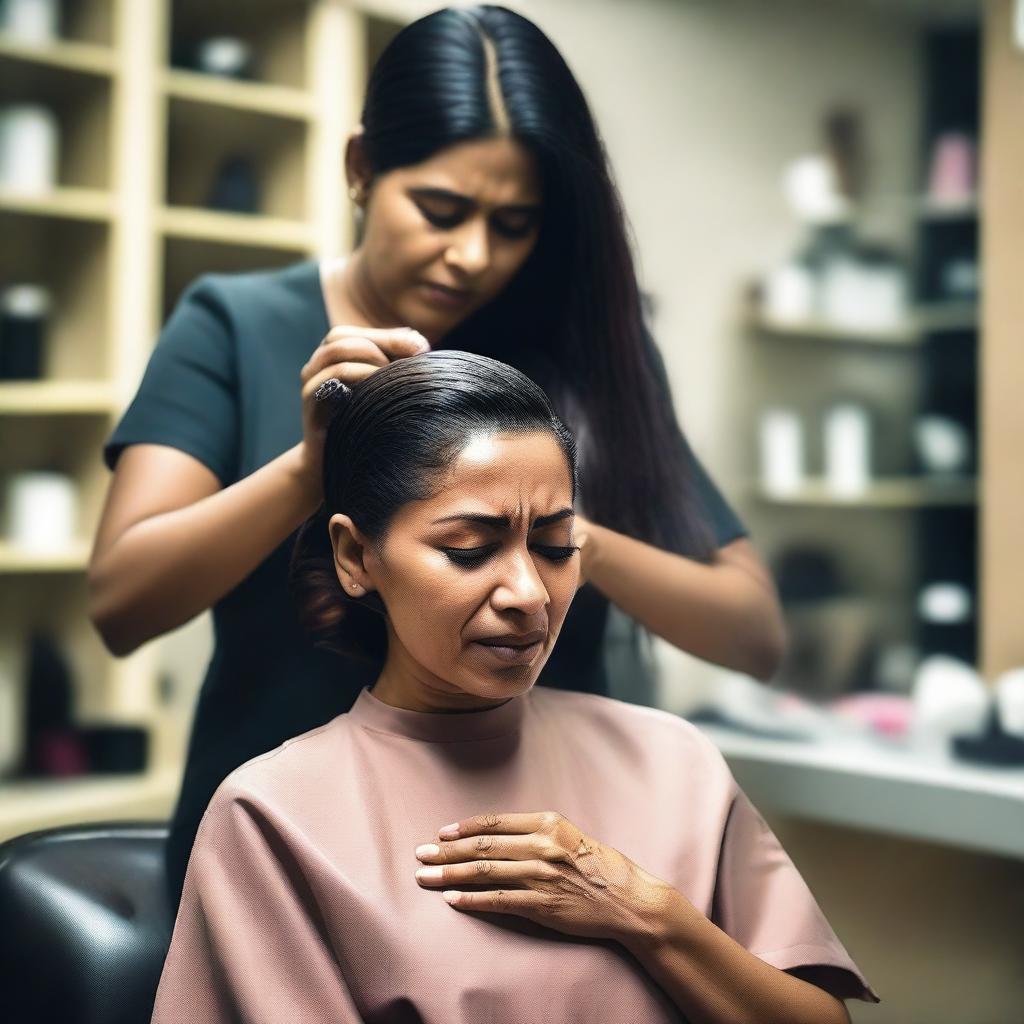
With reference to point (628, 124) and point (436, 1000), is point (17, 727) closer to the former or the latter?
point (628, 124)

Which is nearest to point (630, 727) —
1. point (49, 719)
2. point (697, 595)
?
point (697, 595)

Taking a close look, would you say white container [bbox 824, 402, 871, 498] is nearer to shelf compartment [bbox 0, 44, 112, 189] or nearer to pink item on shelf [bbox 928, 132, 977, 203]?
pink item on shelf [bbox 928, 132, 977, 203]

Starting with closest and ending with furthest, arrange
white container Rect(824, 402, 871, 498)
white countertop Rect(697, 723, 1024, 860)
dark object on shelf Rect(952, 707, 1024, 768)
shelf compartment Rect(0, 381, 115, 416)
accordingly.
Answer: white countertop Rect(697, 723, 1024, 860)
dark object on shelf Rect(952, 707, 1024, 768)
shelf compartment Rect(0, 381, 115, 416)
white container Rect(824, 402, 871, 498)

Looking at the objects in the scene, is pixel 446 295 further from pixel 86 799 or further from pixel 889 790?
pixel 86 799

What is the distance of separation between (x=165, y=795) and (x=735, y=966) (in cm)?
160

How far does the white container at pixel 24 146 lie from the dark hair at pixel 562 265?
1456 mm

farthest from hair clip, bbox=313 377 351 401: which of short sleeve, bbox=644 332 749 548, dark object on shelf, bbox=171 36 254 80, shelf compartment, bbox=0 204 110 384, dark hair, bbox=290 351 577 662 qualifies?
dark object on shelf, bbox=171 36 254 80

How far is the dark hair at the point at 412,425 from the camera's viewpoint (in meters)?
0.83

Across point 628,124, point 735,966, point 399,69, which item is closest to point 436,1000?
point 735,966

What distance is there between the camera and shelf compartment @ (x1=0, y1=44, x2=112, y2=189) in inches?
88.1

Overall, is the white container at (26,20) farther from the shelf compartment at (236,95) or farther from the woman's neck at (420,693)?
the woman's neck at (420,693)

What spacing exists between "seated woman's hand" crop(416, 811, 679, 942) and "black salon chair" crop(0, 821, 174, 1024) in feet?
A: 1.19

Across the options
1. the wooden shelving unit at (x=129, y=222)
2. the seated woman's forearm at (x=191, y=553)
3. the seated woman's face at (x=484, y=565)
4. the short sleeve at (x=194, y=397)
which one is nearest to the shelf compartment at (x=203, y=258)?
the wooden shelving unit at (x=129, y=222)

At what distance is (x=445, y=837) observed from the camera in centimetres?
84
